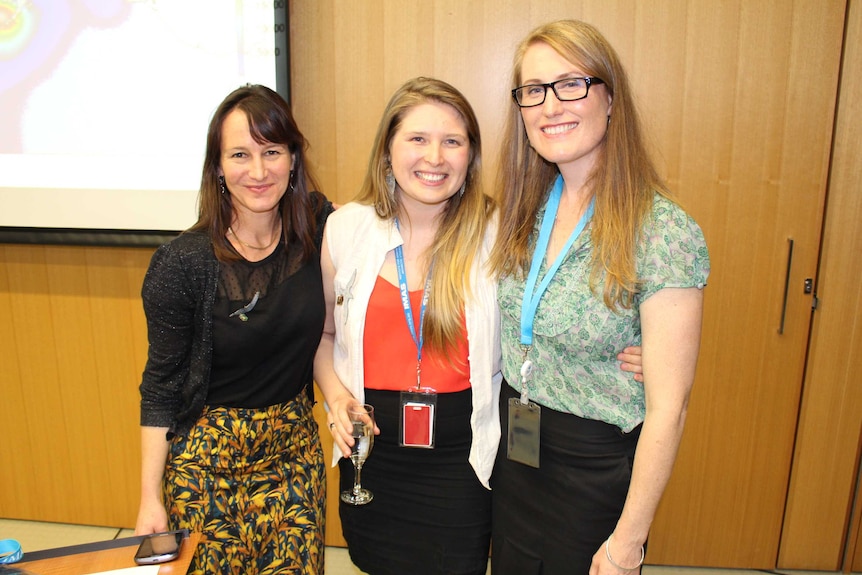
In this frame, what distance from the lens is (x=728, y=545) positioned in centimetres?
268

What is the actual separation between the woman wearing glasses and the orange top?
179 millimetres

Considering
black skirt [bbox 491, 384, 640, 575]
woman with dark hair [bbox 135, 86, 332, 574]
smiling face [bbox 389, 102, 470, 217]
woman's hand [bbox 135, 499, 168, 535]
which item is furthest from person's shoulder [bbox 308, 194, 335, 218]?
woman's hand [bbox 135, 499, 168, 535]

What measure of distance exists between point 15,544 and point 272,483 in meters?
0.55

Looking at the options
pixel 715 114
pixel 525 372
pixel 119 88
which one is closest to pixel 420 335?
pixel 525 372

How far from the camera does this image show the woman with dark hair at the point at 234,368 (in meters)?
1.51

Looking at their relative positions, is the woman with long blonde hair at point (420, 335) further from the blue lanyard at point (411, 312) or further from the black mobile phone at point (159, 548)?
the black mobile phone at point (159, 548)

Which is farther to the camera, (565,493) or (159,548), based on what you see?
(565,493)

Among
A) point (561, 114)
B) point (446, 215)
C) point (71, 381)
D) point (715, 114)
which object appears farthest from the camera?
point (71, 381)

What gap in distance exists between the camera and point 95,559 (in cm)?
124

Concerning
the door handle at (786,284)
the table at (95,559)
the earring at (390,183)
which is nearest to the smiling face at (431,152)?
the earring at (390,183)

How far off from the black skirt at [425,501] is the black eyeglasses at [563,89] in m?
0.76

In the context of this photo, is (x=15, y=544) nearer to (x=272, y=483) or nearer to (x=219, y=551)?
(x=219, y=551)

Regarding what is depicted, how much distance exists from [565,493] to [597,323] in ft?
1.34

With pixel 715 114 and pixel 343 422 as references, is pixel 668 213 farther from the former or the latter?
pixel 715 114
